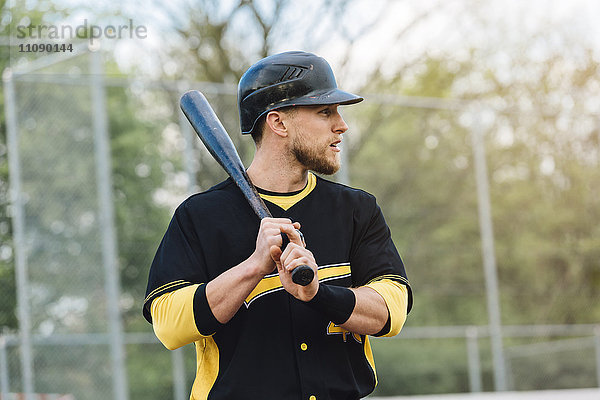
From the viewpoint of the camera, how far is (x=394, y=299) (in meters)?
2.91

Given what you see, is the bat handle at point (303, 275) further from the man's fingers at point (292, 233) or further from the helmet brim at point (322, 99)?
the helmet brim at point (322, 99)

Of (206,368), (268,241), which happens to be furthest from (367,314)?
(206,368)

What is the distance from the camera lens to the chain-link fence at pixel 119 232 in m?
9.72

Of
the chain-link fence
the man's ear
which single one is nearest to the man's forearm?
the man's ear

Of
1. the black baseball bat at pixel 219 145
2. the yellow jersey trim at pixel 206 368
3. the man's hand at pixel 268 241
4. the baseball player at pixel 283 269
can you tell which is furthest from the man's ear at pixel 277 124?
the yellow jersey trim at pixel 206 368

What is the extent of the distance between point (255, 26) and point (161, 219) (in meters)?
7.94

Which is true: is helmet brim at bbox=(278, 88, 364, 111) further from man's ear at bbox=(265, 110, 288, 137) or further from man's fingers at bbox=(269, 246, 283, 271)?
man's fingers at bbox=(269, 246, 283, 271)

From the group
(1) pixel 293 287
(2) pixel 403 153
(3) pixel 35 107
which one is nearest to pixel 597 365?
(2) pixel 403 153

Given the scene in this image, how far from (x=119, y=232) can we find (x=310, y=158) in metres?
9.10

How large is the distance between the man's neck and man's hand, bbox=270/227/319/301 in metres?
0.41

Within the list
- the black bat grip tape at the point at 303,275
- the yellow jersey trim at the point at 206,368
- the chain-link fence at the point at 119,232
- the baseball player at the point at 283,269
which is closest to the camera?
the black bat grip tape at the point at 303,275

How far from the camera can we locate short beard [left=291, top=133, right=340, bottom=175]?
300 cm

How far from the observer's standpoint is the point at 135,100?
43.3 feet

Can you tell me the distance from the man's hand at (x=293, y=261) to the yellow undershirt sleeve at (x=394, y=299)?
1.08 feet
